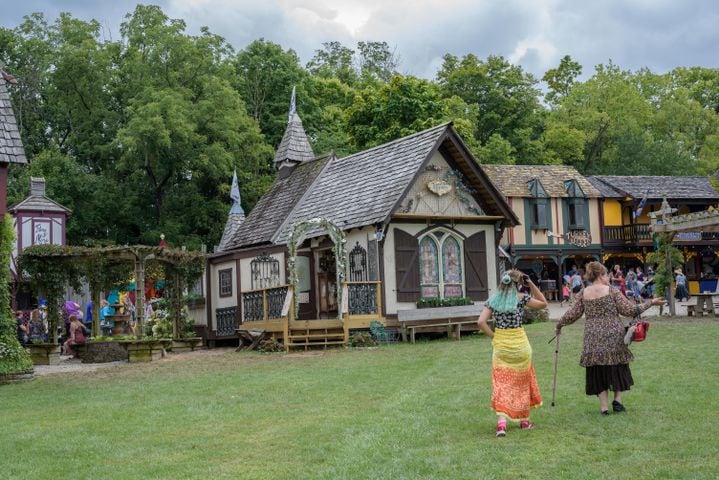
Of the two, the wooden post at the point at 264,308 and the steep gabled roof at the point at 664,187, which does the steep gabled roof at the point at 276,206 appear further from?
the steep gabled roof at the point at 664,187

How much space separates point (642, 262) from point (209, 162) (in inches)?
967

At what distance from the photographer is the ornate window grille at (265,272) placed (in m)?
24.9

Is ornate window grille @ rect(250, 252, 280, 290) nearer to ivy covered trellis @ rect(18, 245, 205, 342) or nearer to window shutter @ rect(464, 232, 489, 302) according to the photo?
ivy covered trellis @ rect(18, 245, 205, 342)

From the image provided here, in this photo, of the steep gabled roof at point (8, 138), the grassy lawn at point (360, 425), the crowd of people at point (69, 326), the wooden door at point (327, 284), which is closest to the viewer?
the grassy lawn at point (360, 425)

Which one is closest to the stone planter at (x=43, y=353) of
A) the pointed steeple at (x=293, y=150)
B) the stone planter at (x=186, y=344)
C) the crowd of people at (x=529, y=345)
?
the stone planter at (x=186, y=344)

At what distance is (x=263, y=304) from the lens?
23312mm

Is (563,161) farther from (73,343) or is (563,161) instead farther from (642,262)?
(73,343)

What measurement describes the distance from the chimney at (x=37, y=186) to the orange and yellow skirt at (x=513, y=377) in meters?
34.9

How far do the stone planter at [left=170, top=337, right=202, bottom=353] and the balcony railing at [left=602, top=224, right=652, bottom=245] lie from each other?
2793cm

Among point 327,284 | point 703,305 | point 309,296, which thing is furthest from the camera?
point 309,296

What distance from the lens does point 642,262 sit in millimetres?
48688

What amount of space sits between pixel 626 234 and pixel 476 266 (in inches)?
978

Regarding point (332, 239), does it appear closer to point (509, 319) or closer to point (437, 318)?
point (437, 318)

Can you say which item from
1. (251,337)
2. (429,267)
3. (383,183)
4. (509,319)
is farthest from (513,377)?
(383,183)
